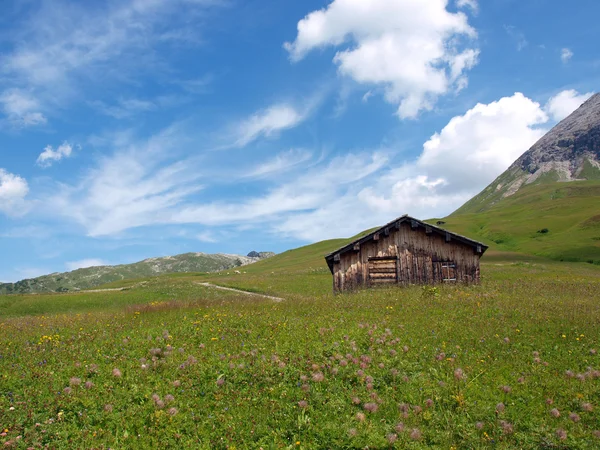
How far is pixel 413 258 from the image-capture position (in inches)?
1153

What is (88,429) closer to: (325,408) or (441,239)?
(325,408)

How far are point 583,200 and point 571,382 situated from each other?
14243 centimetres

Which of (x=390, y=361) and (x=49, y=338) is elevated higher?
(x=49, y=338)

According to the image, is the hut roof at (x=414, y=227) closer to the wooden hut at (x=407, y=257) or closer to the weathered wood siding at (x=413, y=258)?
the wooden hut at (x=407, y=257)

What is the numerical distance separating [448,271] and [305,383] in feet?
74.4

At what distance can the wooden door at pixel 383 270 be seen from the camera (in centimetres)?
2931

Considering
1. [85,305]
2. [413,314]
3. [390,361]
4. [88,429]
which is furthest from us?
[85,305]

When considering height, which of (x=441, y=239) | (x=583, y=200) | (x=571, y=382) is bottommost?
(x=571, y=382)

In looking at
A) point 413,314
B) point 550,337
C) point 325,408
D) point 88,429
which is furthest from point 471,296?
point 88,429

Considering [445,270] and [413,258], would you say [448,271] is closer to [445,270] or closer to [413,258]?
[445,270]

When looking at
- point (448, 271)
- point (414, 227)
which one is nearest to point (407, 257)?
point (414, 227)

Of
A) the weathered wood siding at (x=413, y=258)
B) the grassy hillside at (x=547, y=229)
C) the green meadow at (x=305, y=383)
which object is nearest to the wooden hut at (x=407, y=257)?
the weathered wood siding at (x=413, y=258)

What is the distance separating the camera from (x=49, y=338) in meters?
12.3

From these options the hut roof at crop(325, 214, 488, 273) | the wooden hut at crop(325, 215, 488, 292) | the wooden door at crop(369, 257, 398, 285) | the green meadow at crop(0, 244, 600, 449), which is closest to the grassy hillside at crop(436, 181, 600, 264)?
the hut roof at crop(325, 214, 488, 273)
